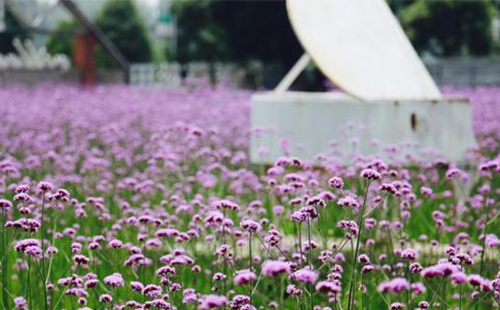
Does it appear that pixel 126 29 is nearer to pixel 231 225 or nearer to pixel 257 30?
pixel 257 30

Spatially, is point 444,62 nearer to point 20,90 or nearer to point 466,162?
point 20,90

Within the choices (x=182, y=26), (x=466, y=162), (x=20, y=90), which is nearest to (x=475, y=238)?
(x=466, y=162)

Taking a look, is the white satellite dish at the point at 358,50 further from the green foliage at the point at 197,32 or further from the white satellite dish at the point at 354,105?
the green foliage at the point at 197,32

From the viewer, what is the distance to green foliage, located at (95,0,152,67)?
56.6 meters

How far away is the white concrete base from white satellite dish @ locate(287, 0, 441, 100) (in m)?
0.19

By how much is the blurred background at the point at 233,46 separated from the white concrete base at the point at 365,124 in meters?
15.5

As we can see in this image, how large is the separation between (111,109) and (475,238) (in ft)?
31.6

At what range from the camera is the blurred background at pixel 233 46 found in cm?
2472

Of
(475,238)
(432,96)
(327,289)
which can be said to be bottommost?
(475,238)

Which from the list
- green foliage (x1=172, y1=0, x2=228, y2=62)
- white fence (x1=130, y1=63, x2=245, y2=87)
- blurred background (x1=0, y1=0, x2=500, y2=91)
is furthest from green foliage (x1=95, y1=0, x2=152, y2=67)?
white fence (x1=130, y1=63, x2=245, y2=87)

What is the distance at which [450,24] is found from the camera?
37.0m

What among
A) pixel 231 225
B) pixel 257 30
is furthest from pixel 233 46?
pixel 231 225

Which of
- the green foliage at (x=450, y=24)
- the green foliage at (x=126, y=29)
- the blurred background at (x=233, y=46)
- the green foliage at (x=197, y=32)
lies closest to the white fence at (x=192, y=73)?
the blurred background at (x=233, y=46)

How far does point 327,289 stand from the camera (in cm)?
216
